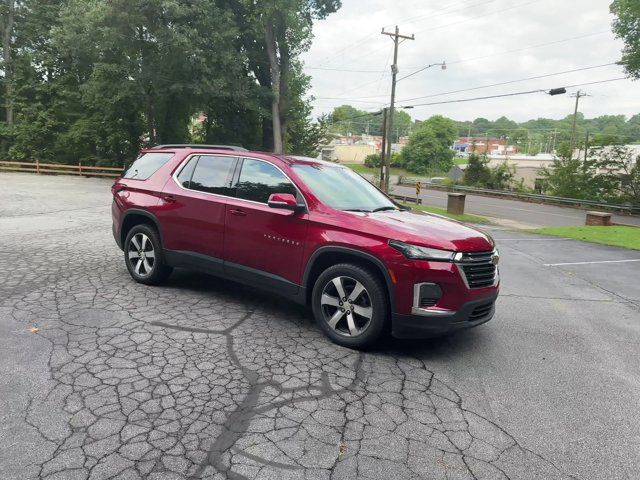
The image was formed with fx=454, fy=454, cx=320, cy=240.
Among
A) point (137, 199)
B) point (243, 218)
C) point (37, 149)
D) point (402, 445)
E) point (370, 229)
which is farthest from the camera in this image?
point (37, 149)

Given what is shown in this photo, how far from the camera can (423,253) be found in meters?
3.80

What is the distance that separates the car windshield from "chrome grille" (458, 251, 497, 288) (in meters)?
1.14

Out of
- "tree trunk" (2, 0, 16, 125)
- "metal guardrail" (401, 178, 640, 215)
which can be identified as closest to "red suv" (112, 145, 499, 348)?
"metal guardrail" (401, 178, 640, 215)

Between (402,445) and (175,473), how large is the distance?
132 cm

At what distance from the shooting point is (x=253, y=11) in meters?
28.4

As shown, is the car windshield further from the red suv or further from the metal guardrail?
the metal guardrail

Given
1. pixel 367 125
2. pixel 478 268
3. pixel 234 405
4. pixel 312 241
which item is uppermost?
pixel 367 125

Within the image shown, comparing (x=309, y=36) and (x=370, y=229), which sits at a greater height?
(x=309, y=36)

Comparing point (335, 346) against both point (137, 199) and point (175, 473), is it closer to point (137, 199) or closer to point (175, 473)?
point (175, 473)

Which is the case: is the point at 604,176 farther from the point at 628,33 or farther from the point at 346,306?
the point at 346,306

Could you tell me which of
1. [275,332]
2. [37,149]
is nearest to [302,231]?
[275,332]

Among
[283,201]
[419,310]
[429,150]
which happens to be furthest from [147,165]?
[429,150]

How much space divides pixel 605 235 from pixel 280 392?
1561 centimetres

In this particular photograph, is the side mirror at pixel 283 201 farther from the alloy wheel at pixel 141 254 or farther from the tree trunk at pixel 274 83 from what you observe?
the tree trunk at pixel 274 83
